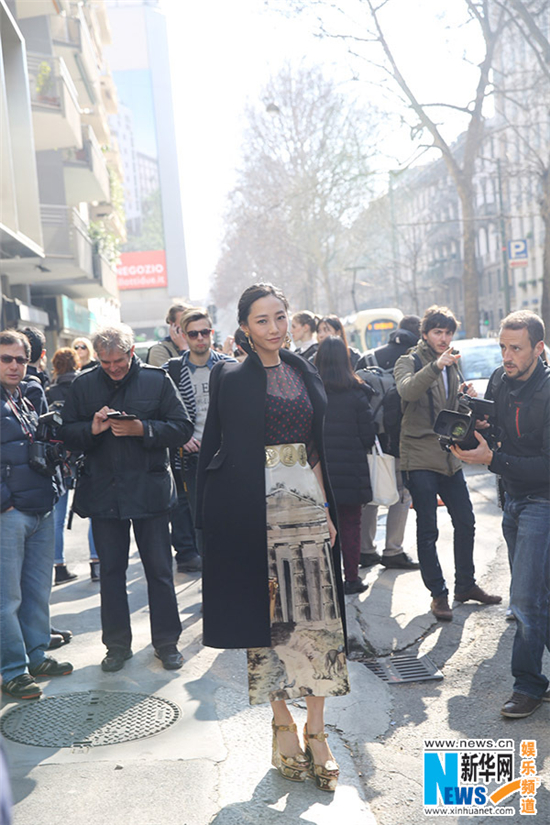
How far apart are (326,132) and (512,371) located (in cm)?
4235

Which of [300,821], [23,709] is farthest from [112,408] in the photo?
[300,821]

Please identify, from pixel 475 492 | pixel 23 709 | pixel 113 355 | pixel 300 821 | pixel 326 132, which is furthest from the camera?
pixel 326 132

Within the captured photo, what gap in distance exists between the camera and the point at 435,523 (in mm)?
6262

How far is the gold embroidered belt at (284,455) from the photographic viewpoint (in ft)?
12.7

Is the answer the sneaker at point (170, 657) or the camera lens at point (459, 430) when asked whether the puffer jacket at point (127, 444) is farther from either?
the camera lens at point (459, 430)

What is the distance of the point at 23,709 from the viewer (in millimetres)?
4855

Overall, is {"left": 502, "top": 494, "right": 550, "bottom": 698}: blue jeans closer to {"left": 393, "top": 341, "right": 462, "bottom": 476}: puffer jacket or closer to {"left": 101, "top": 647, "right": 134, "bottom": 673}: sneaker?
{"left": 393, "top": 341, "right": 462, "bottom": 476}: puffer jacket

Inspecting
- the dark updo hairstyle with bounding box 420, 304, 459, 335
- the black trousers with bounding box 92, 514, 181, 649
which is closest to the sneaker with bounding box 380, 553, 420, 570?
the dark updo hairstyle with bounding box 420, 304, 459, 335

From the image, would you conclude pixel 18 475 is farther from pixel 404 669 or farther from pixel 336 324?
pixel 336 324

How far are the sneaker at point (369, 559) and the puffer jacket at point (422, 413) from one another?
1676 millimetres

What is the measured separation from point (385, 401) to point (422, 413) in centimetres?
31

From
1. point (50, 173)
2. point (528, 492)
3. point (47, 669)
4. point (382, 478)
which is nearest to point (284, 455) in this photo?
point (528, 492)

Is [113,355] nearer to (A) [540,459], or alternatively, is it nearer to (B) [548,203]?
(A) [540,459]

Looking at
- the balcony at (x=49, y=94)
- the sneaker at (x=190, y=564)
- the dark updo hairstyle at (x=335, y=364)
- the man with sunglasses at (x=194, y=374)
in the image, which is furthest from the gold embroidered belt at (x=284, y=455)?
the balcony at (x=49, y=94)
